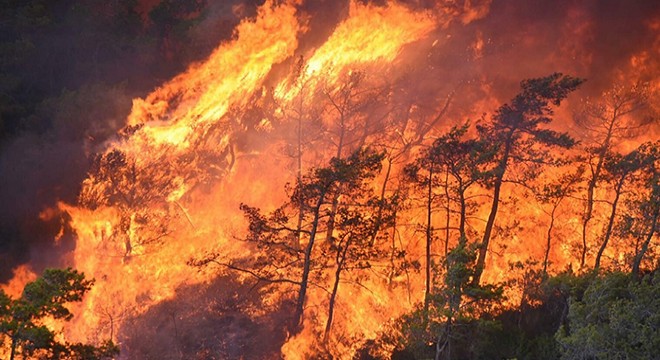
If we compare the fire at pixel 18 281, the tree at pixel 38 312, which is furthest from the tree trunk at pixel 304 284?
the fire at pixel 18 281

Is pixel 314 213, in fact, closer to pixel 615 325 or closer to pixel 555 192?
pixel 555 192

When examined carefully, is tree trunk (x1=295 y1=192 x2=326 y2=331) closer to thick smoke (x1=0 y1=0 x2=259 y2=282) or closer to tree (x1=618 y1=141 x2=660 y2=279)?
tree (x1=618 y1=141 x2=660 y2=279)

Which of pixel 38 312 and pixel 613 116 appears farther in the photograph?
pixel 613 116

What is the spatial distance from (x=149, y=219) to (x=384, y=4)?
58.0 ft

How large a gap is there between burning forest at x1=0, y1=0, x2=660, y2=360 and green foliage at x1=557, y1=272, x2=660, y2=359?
15.8 ft

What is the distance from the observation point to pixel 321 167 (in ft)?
105

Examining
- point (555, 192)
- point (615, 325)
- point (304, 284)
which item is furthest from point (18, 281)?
point (615, 325)

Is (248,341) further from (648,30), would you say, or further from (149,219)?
(648,30)

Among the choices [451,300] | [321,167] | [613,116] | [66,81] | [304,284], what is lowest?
[451,300]

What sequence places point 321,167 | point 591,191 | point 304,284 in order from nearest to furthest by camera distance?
point 304,284
point 591,191
point 321,167

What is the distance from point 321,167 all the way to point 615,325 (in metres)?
18.8

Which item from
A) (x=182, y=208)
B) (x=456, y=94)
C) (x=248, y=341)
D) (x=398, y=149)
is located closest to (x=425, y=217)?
(x=398, y=149)

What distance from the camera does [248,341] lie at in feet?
85.3

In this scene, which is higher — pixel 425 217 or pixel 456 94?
pixel 456 94
